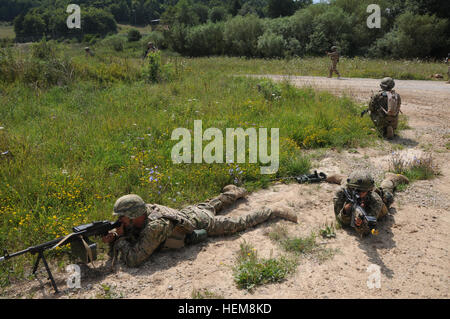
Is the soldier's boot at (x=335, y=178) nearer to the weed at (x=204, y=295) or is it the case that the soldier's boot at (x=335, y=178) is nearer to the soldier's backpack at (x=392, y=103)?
the soldier's backpack at (x=392, y=103)

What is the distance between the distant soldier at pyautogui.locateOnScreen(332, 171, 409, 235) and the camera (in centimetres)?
422

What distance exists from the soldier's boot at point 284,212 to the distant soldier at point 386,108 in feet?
14.5

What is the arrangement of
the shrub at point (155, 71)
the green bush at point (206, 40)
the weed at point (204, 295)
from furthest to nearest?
the green bush at point (206, 40), the shrub at point (155, 71), the weed at point (204, 295)

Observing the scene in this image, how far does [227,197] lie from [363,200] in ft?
6.80

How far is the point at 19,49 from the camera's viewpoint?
1231cm

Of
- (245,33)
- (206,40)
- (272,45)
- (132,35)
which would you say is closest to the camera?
(272,45)

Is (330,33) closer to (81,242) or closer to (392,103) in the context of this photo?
(392,103)

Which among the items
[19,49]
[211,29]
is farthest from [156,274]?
[211,29]

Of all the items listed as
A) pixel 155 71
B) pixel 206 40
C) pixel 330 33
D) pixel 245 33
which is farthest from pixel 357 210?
pixel 206 40

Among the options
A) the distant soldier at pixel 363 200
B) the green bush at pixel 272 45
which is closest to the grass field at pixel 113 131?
the distant soldier at pixel 363 200

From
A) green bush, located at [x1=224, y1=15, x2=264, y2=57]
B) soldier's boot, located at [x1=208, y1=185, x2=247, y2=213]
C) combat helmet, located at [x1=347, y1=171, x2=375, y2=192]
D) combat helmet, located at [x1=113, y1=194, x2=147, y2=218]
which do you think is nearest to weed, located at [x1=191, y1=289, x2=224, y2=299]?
combat helmet, located at [x1=113, y1=194, x2=147, y2=218]

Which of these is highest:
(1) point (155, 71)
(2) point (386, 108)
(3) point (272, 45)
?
(3) point (272, 45)

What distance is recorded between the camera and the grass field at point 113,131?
15.6 ft

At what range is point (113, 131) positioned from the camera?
714 centimetres
